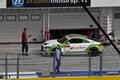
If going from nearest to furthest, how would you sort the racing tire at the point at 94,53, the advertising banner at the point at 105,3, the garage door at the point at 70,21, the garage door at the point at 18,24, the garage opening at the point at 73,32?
the racing tire at the point at 94,53
the garage door at the point at 18,24
the advertising banner at the point at 105,3
the garage door at the point at 70,21
the garage opening at the point at 73,32

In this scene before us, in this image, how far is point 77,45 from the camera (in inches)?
1014

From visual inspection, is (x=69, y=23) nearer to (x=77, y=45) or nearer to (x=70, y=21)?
(x=70, y=21)

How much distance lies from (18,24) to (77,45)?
5512mm

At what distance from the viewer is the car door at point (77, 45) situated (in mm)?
25719

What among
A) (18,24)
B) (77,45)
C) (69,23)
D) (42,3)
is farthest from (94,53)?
(18,24)

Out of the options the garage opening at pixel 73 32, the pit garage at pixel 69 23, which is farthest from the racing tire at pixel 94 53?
the pit garage at pixel 69 23

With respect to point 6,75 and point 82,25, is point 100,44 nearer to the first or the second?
point 82,25

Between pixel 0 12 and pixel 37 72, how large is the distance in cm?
1115

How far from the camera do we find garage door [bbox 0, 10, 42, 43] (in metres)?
29.6

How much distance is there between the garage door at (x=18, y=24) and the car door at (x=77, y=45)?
4513mm

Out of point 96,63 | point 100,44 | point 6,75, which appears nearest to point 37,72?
point 6,75

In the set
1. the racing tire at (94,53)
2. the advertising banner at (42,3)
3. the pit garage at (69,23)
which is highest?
the advertising banner at (42,3)

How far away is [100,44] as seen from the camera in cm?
2631

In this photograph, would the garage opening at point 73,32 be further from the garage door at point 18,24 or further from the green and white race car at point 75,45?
the green and white race car at point 75,45
